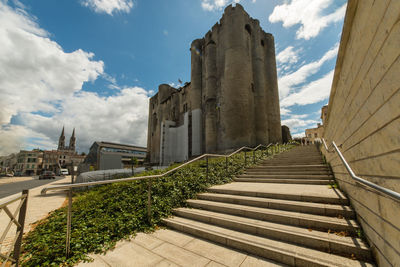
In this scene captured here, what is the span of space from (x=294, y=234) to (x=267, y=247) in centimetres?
49

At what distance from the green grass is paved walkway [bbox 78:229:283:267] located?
12.0 inches

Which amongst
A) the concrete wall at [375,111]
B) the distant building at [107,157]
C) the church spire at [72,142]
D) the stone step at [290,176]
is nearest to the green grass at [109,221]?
the stone step at [290,176]

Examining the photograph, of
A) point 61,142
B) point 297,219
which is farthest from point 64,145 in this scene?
point 297,219

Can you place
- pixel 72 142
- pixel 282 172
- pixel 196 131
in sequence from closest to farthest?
pixel 282 172 → pixel 196 131 → pixel 72 142

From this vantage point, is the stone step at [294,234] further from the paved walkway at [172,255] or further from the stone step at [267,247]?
the paved walkway at [172,255]

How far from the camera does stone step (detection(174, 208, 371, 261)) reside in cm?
210

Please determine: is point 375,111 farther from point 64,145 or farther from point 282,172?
point 64,145

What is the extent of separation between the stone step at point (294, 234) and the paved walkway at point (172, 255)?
50 centimetres

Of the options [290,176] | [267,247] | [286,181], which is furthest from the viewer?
[290,176]

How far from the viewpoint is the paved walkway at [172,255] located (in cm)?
228

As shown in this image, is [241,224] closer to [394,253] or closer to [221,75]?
[394,253]

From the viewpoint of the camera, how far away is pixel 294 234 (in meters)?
2.49

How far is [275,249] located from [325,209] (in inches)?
54.4

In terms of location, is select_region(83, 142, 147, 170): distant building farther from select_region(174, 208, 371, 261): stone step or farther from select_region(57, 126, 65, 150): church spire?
select_region(57, 126, 65, 150): church spire
